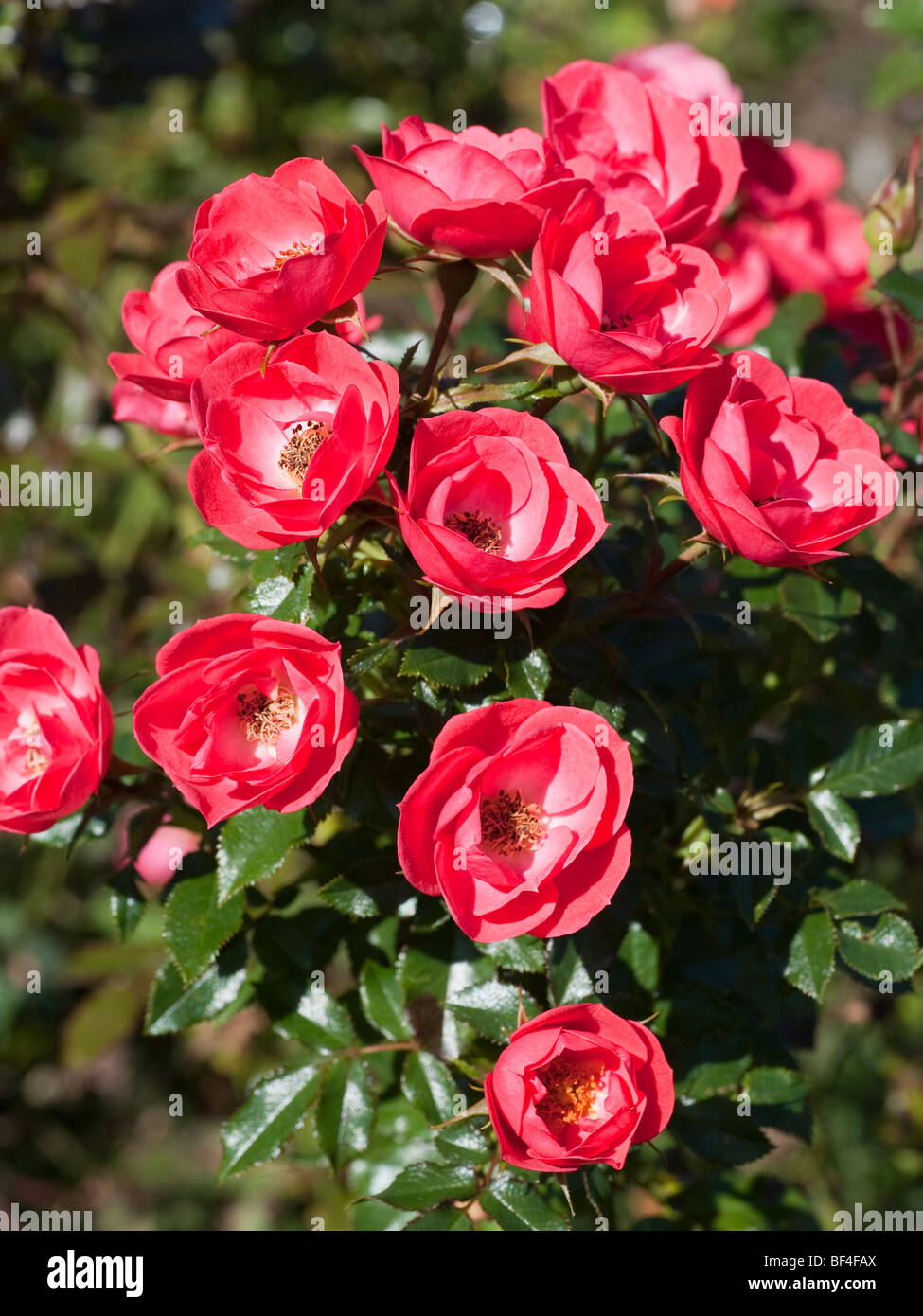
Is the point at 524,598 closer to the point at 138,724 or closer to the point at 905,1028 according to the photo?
the point at 138,724

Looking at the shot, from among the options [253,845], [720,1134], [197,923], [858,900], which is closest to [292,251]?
[253,845]

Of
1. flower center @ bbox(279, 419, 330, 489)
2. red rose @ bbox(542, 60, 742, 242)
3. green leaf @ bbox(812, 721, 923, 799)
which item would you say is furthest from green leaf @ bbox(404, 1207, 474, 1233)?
red rose @ bbox(542, 60, 742, 242)

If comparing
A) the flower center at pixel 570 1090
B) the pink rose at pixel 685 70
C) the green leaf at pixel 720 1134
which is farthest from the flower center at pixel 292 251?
the pink rose at pixel 685 70

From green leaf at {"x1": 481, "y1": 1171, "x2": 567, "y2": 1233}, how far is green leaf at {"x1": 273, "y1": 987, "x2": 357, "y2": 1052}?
0.74 feet

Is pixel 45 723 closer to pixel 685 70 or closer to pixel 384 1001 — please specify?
pixel 384 1001

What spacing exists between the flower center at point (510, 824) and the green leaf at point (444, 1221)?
367 millimetres

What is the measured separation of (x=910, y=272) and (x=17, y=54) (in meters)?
1.67

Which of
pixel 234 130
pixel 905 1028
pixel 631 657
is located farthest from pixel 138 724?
pixel 234 130

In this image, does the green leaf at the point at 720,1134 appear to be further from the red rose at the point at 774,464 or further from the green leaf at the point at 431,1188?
the red rose at the point at 774,464

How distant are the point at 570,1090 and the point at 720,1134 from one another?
0.32 metres

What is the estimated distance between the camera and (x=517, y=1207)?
994 millimetres

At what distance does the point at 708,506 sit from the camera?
0.84m

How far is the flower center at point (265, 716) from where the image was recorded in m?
0.94

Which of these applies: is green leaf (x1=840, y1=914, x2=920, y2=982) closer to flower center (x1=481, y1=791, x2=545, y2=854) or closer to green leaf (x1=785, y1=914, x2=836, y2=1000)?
green leaf (x1=785, y1=914, x2=836, y2=1000)
